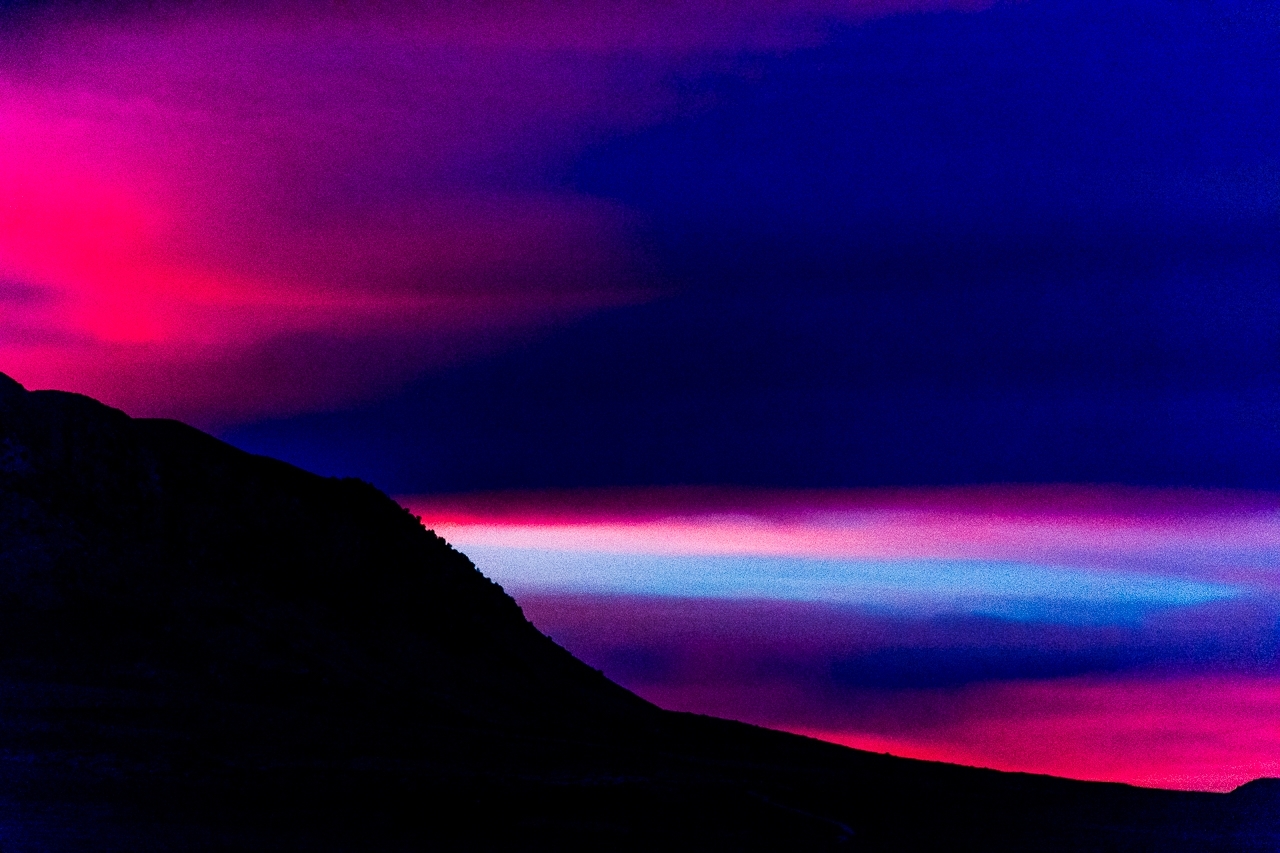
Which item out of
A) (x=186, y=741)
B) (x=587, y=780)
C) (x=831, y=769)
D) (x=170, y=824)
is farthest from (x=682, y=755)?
(x=170, y=824)

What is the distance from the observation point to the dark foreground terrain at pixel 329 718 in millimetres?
74812

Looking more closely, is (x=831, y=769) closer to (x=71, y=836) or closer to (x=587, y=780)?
(x=587, y=780)

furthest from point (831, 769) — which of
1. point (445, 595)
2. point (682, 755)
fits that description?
point (445, 595)

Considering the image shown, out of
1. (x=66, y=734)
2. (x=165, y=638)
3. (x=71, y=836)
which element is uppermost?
(x=165, y=638)

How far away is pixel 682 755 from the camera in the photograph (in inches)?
4193

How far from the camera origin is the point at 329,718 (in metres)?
104

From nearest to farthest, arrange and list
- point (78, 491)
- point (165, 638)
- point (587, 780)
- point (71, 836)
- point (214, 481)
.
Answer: point (71, 836), point (587, 780), point (165, 638), point (78, 491), point (214, 481)

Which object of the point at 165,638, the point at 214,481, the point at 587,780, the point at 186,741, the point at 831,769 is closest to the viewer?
the point at 587,780

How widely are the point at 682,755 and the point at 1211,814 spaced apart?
1161 inches

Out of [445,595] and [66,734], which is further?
[445,595]

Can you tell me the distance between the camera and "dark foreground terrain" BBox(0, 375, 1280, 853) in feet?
245

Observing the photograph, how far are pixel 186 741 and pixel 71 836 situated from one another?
88.0 ft

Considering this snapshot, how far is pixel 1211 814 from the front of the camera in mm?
95062

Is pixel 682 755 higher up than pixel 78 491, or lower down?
lower down
